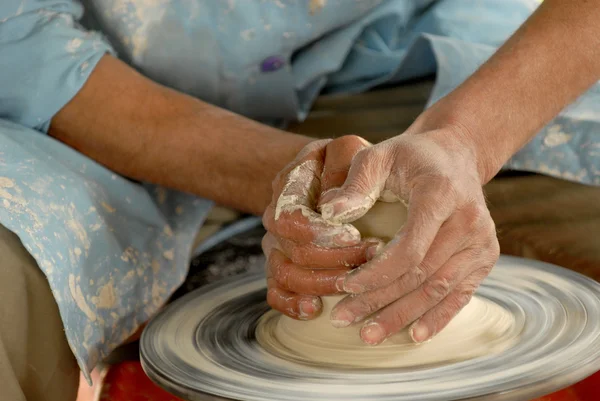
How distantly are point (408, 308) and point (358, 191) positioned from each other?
0.48 ft

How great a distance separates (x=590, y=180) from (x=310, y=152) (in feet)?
1.72

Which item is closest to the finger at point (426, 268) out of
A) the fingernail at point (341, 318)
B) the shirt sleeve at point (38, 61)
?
the fingernail at point (341, 318)

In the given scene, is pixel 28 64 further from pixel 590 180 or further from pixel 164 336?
pixel 590 180

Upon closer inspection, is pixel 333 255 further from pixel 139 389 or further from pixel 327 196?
pixel 139 389

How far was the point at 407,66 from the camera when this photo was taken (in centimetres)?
156

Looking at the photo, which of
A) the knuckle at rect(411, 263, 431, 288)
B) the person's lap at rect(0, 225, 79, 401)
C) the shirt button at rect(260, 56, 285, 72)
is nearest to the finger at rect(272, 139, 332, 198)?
the knuckle at rect(411, 263, 431, 288)

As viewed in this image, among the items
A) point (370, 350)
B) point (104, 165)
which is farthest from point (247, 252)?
point (370, 350)

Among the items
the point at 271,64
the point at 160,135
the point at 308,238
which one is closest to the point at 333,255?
the point at 308,238

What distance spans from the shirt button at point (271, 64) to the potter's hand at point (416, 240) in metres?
0.60

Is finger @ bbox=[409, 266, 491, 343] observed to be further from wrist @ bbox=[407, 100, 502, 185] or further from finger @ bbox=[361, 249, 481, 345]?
wrist @ bbox=[407, 100, 502, 185]

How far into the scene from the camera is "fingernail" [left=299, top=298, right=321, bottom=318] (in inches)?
38.1

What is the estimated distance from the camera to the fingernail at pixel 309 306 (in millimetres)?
968

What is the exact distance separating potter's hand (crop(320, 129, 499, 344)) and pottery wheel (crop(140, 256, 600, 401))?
0.21 feet

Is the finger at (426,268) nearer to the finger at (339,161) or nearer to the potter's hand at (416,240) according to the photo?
the potter's hand at (416,240)
